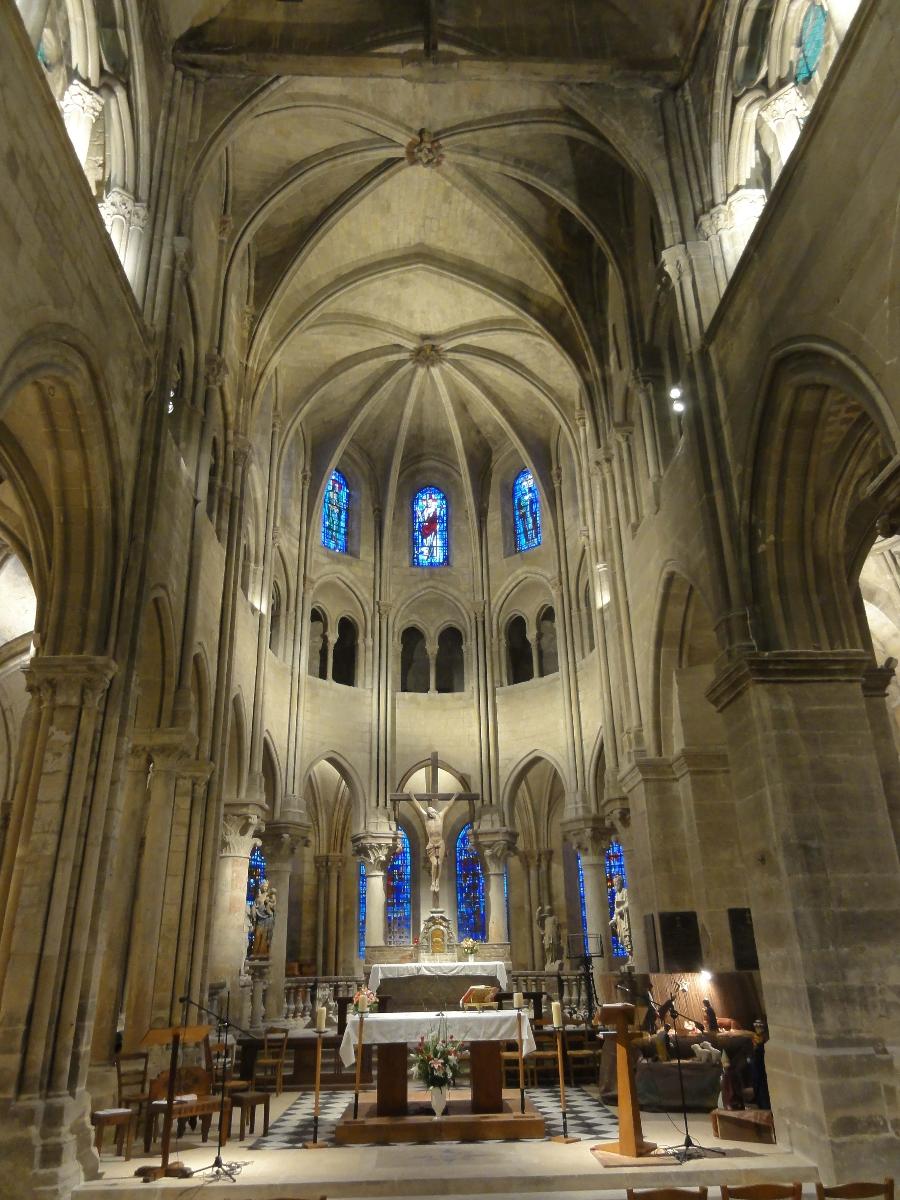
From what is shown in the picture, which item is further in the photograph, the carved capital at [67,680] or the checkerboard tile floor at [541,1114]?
the carved capital at [67,680]

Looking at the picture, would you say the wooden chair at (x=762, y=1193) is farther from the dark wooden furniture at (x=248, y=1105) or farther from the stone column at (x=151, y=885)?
the stone column at (x=151, y=885)

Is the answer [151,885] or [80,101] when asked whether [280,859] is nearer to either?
[151,885]

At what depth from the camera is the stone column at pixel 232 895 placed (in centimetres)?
1723

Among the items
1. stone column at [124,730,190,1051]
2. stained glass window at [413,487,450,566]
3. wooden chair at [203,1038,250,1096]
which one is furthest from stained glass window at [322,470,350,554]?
wooden chair at [203,1038,250,1096]

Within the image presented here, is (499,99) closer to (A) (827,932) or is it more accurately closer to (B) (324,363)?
(B) (324,363)

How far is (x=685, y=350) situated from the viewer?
39.6 ft

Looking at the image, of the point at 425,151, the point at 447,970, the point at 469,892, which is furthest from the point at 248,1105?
the point at 469,892

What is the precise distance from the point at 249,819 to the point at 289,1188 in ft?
38.4

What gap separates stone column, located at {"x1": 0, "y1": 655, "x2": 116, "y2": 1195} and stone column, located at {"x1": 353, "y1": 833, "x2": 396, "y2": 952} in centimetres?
1392

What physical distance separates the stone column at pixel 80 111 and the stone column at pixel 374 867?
16.5 meters

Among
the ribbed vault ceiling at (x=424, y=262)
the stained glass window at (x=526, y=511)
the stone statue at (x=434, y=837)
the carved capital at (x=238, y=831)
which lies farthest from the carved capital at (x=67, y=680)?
the stained glass window at (x=526, y=511)

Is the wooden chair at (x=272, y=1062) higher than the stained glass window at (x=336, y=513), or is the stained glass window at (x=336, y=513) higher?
the stained glass window at (x=336, y=513)

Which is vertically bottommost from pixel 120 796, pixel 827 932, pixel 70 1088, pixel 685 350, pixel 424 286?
pixel 70 1088

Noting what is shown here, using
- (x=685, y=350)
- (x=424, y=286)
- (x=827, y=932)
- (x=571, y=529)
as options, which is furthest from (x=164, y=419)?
(x=571, y=529)
